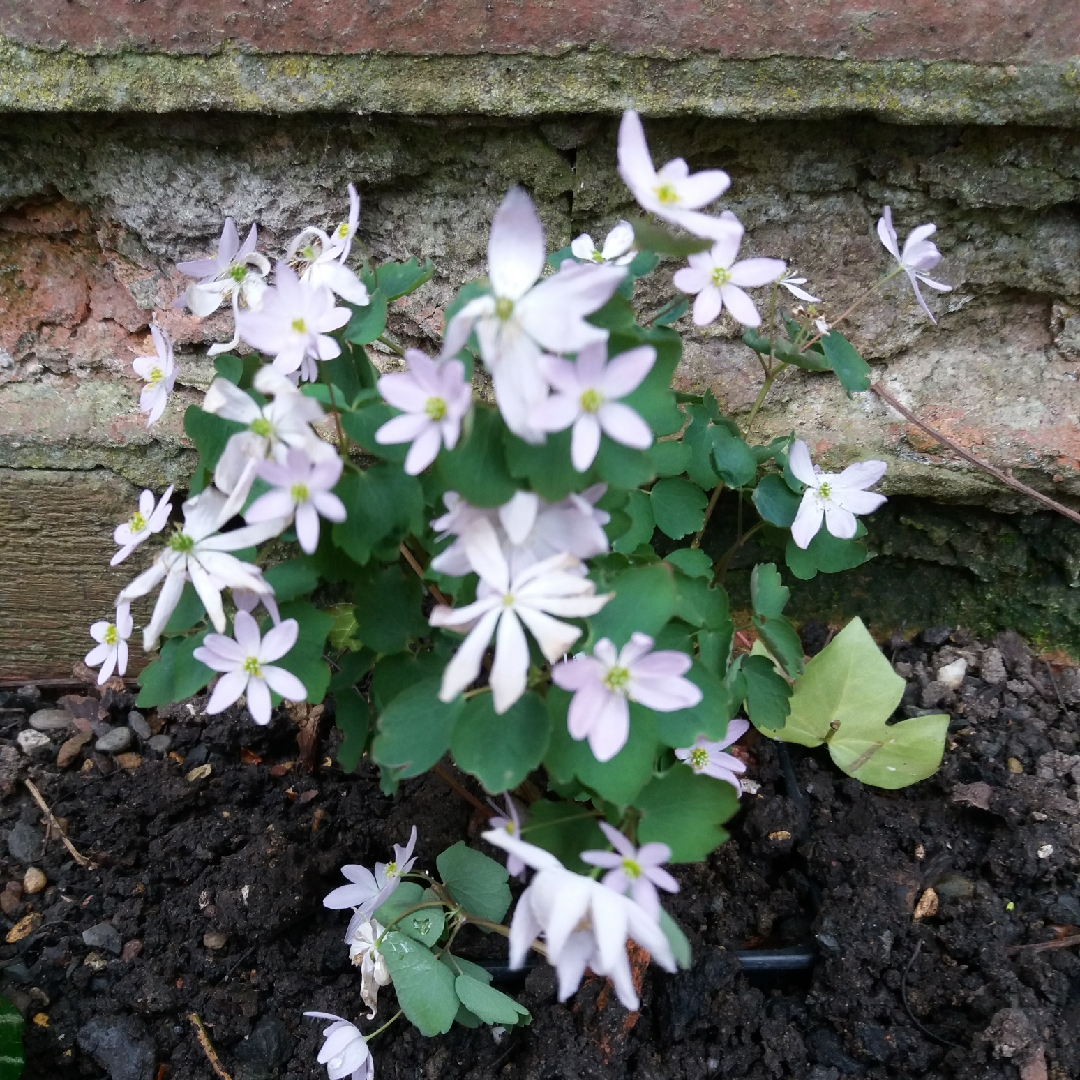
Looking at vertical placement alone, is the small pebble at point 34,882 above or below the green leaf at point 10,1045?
below

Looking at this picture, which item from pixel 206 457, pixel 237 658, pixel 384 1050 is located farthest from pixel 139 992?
pixel 206 457

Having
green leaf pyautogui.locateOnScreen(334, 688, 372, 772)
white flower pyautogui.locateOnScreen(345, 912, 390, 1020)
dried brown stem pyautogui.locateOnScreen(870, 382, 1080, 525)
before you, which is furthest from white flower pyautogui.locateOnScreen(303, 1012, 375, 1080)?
dried brown stem pyautogui.locateOnScreen(870, 382, 1080, 525)

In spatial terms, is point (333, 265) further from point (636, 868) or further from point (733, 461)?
point (636, 868)

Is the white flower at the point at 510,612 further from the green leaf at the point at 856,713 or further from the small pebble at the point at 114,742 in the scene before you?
the small pebble at the point at 114,742

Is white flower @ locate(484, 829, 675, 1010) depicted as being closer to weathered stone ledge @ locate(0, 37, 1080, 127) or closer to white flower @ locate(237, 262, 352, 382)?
white flower @ locate(237, 262, 352, 382)

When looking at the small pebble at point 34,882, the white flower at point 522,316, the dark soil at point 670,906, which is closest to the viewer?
the white flower at point 522,316

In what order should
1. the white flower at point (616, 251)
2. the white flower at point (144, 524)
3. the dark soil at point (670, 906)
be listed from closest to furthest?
the white flower at point (144, 524) → the white flower at point (616, 251) → the dark soil at point (670, 906)

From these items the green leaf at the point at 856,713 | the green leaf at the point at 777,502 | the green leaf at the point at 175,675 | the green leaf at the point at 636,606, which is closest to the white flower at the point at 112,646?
the green leaf at the point at 175,675
